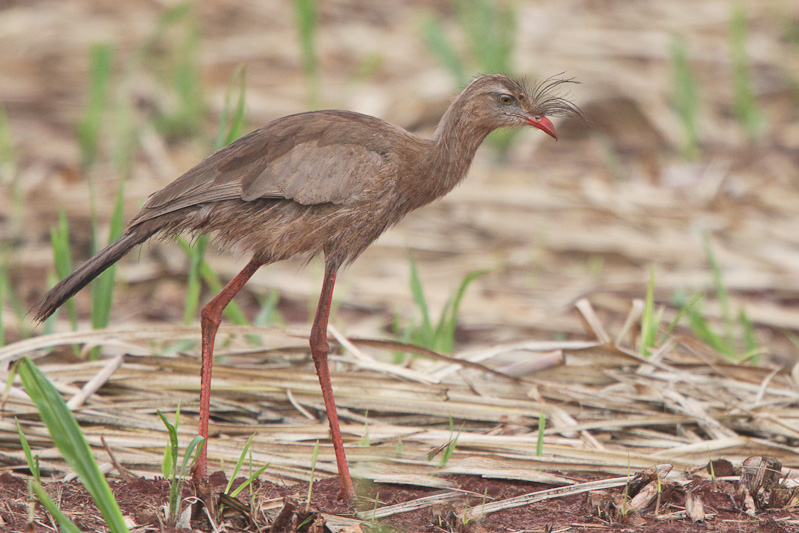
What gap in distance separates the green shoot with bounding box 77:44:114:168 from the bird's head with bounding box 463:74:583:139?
3.66m

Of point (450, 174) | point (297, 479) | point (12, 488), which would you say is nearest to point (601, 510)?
point (297, 479)

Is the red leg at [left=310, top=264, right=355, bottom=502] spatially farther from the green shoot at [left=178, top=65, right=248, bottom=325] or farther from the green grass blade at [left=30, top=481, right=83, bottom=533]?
the green grass blade at [left=30, top=481, right=83, bottom=533]

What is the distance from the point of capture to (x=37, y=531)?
2.84 meters

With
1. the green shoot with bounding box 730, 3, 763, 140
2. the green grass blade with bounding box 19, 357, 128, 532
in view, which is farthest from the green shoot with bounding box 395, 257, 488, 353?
the green shoot with bounding box 730, 3, 763, 140

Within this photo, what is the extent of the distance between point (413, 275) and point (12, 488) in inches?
75.0

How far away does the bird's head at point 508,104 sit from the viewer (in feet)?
12.0

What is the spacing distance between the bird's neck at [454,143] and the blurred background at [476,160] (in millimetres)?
934

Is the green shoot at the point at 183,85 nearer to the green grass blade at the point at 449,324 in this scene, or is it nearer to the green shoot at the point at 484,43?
the green shoot at the point at 484,43

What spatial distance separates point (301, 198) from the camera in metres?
3.32

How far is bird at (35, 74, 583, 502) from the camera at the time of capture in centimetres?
331

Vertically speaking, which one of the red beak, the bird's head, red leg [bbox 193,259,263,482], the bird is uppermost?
the bird's head

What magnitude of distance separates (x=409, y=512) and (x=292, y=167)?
116 cm

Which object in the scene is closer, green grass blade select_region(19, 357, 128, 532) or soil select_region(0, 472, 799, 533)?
green grass blade select_region(19, 357, 128, 532)

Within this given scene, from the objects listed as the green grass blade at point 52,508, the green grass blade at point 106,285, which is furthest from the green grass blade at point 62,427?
the green grass blade at point 106,285
